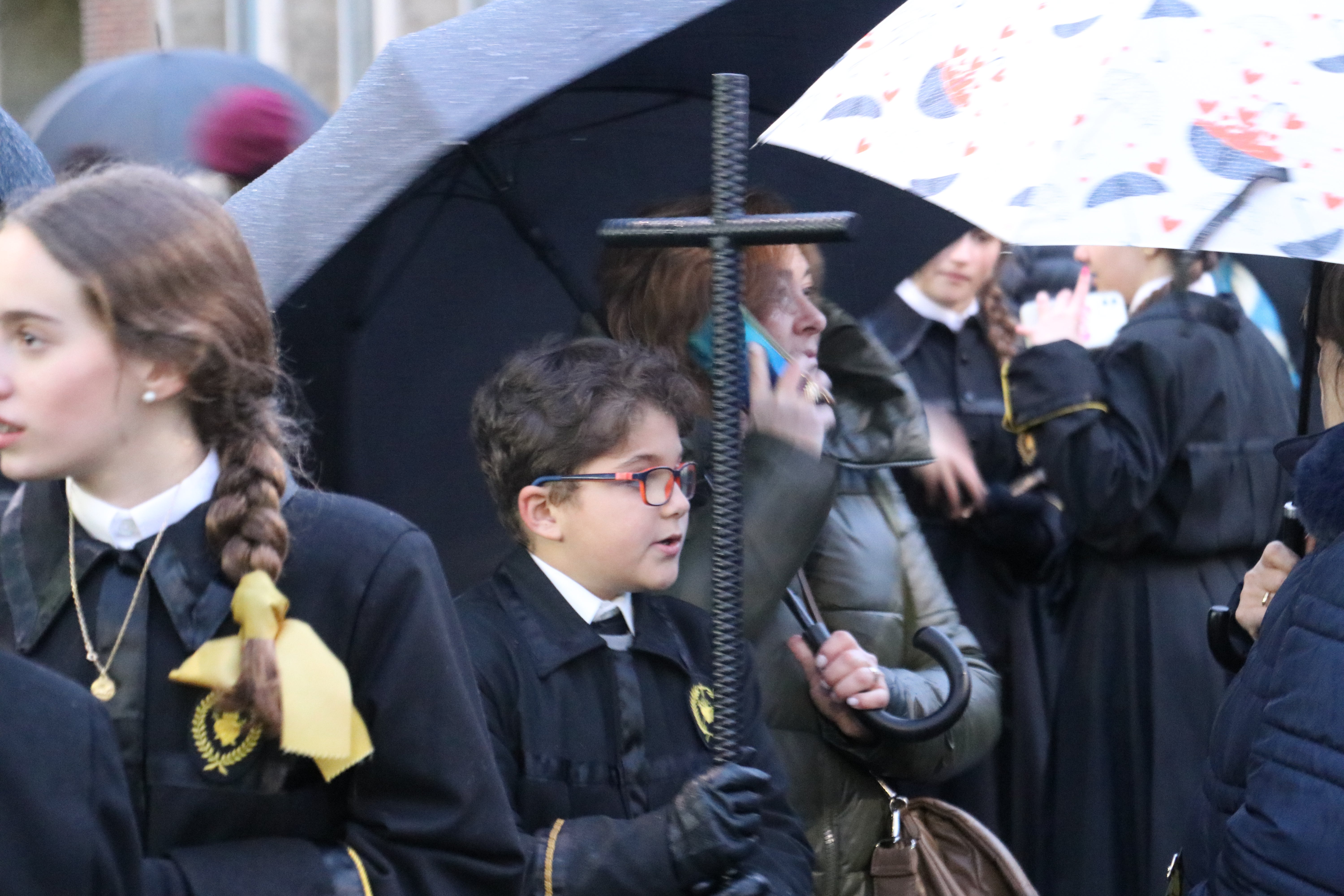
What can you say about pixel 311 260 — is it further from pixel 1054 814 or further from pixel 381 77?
pixel 1054 814

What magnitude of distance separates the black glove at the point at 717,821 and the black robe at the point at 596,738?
0.03m

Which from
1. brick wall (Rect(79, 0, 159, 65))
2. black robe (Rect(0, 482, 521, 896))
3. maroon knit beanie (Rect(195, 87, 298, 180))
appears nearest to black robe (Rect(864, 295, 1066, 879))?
maroon knit beanie (Rect(195, 87, 298, 180))

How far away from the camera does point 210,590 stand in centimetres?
187

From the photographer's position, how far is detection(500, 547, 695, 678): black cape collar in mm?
2562

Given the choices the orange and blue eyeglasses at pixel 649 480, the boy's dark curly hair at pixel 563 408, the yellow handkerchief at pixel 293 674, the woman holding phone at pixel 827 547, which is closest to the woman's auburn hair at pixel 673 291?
the woman holding phone at pixel 827 547

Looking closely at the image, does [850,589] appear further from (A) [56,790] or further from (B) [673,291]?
(A) [56,790]

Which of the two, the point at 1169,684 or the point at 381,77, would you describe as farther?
the point at 1169,684

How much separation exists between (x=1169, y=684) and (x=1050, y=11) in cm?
228

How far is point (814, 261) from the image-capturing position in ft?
10.8

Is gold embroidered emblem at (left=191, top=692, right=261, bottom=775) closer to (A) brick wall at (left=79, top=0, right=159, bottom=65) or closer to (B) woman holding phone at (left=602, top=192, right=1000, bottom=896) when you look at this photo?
(B) woman holding phone at (left=602, top=192, right=1000, bottom=896)

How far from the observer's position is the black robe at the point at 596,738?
2383 mm

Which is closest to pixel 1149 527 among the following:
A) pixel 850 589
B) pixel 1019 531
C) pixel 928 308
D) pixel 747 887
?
Answer: pixel 1019 531

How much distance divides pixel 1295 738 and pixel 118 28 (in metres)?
10.8

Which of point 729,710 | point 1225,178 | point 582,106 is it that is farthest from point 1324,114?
point 582,106
